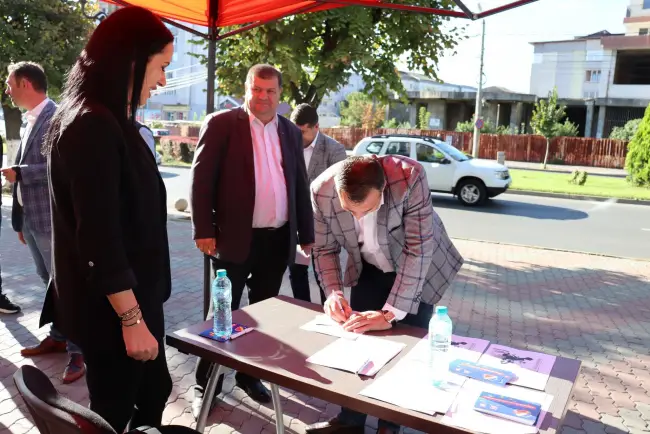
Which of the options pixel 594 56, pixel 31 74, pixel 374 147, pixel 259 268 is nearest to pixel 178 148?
pixel 374 147

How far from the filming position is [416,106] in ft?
134

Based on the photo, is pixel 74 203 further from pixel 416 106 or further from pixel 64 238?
pixel 416 106

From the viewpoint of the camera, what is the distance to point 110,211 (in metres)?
1.65

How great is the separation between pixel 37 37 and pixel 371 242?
1069 cm

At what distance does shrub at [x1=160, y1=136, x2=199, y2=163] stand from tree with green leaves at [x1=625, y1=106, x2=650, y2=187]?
17245 mm

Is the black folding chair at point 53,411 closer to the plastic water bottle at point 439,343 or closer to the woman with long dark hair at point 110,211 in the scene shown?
the woman with long dark hair at point 110,211

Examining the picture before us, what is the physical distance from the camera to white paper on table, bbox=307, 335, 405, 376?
6.63ft

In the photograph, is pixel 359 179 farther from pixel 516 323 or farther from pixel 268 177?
pixel 516 323

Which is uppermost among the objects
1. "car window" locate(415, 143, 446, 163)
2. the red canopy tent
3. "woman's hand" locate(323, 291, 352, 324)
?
the red canopy tent

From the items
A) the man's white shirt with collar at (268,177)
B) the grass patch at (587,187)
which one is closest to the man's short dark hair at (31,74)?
the man's white shirt with collar at (268,177)

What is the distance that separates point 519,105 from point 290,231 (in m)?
38.4

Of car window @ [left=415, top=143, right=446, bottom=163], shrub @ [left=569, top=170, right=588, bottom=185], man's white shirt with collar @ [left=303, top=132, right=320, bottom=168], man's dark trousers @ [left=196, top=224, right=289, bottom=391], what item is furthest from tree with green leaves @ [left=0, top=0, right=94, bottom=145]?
shrub @ [left=569, top=170, right=588, bottom=185]

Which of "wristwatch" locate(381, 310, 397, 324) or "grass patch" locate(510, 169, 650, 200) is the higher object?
"wristwatch" locate(381, 310, 397, 324)

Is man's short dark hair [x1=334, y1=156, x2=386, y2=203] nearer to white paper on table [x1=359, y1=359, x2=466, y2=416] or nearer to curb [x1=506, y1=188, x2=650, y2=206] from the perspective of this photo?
white paper on table [x1=359, y1=359, x2=466, y2=416]
